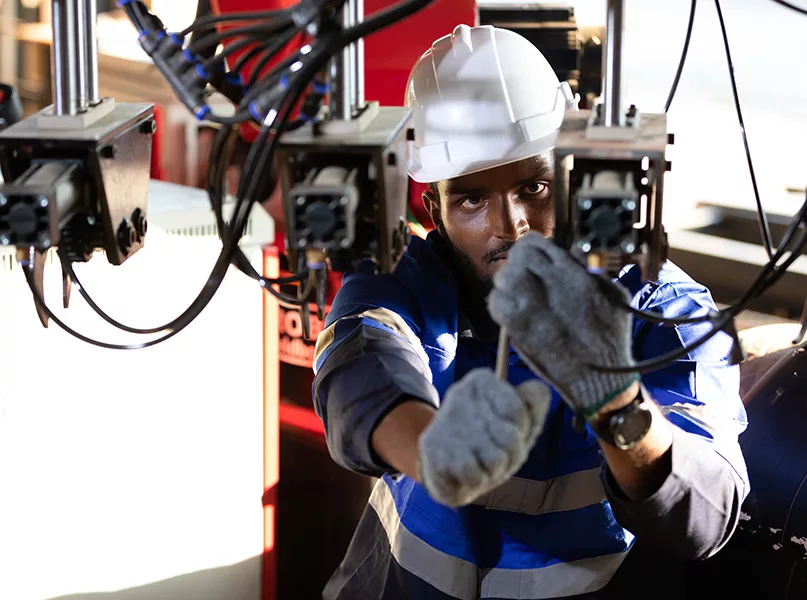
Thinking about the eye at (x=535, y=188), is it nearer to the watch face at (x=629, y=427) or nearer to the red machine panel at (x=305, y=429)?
the watch face at (x=629, y=427)

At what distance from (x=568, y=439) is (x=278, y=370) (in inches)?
30.5

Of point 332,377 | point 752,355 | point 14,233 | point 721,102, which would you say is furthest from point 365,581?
point 721,102

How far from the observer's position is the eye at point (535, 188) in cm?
128

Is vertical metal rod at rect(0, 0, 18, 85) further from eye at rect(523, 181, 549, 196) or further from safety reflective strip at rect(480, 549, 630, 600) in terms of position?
safety reflective strip at rect(480, 549, 630, 600)

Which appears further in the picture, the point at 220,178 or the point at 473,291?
the point at 473,291

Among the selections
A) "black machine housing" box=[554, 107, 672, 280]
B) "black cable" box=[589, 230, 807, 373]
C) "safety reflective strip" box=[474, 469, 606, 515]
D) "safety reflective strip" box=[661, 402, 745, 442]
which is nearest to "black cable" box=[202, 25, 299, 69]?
"black machine housing" box=[554, 107, 672, 280]

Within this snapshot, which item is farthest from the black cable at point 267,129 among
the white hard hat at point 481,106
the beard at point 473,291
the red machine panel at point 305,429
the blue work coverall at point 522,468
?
the red machine panel at point 305,429

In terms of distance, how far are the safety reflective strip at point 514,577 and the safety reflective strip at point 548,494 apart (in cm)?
8

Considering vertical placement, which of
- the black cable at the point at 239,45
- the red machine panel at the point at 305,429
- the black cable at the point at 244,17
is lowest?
the red machine panel at the point at 305,429

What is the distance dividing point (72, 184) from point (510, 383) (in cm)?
47

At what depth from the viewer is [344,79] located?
82 centimetres

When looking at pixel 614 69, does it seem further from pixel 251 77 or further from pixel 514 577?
pixel 514 577

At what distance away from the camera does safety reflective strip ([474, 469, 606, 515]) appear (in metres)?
1.33

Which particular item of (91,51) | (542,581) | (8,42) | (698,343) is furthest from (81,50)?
(8,42)
